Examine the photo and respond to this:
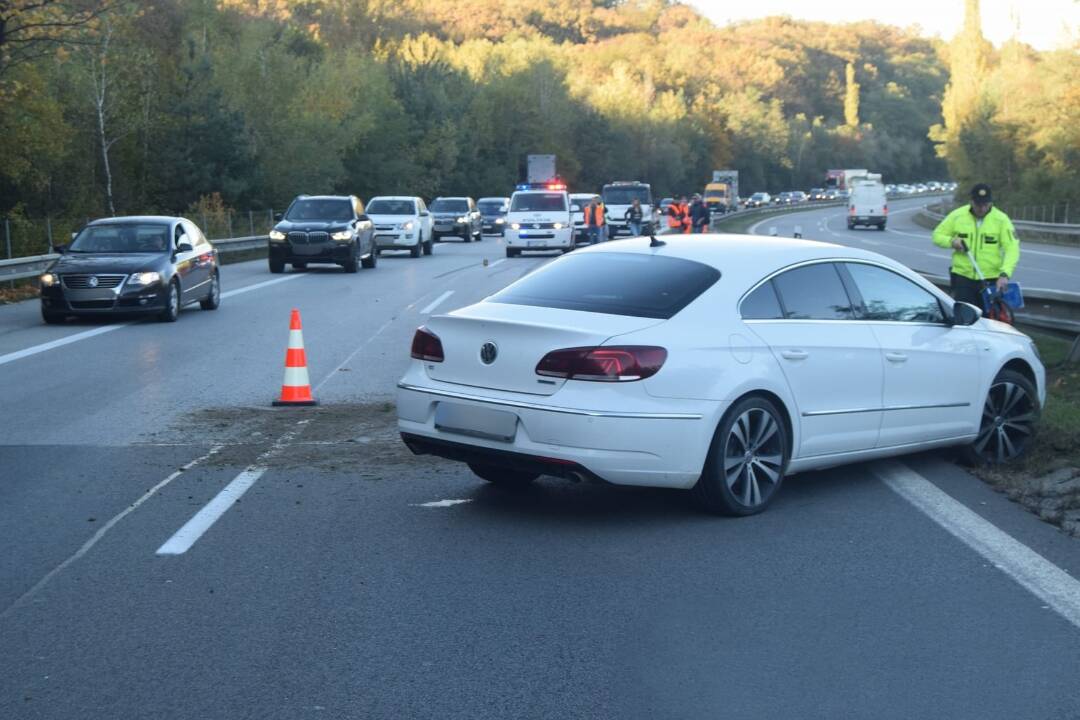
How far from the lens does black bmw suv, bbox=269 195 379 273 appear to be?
30062mm

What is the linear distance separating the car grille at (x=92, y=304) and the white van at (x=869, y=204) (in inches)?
2157

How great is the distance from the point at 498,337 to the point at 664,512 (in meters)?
1.40

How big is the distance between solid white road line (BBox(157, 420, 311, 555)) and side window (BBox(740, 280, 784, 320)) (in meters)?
3.11

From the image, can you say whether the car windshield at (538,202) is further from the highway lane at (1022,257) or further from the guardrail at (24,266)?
the guardrail at (24,266)

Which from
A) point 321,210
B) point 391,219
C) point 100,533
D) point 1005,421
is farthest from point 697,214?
point 100,533

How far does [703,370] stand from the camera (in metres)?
7.12

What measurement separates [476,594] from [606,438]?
1239mm

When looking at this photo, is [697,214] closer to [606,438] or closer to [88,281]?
[88,281]

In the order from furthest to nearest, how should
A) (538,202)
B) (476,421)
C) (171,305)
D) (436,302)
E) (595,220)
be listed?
(538,202)
(595,220)
(436,302)
(171,305)
(476,421)

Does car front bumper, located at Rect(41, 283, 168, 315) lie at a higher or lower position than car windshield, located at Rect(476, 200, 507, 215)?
higher

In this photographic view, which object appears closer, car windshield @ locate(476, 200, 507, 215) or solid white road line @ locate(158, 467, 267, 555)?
solid white road line @ locate(158, 467, 267, 555)

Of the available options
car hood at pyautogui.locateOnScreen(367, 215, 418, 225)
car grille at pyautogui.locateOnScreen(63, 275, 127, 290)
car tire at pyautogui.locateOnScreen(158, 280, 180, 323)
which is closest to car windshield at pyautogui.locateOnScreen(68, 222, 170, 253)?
car tire at pyautogui.locateOnScreen(158, 280, 180, 323)

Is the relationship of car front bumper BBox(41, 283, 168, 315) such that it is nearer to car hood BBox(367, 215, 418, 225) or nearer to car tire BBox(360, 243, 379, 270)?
car tire BBox(360, 243, 379, 270)

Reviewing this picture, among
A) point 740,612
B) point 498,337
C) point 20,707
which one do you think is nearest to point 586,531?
point 498,337
